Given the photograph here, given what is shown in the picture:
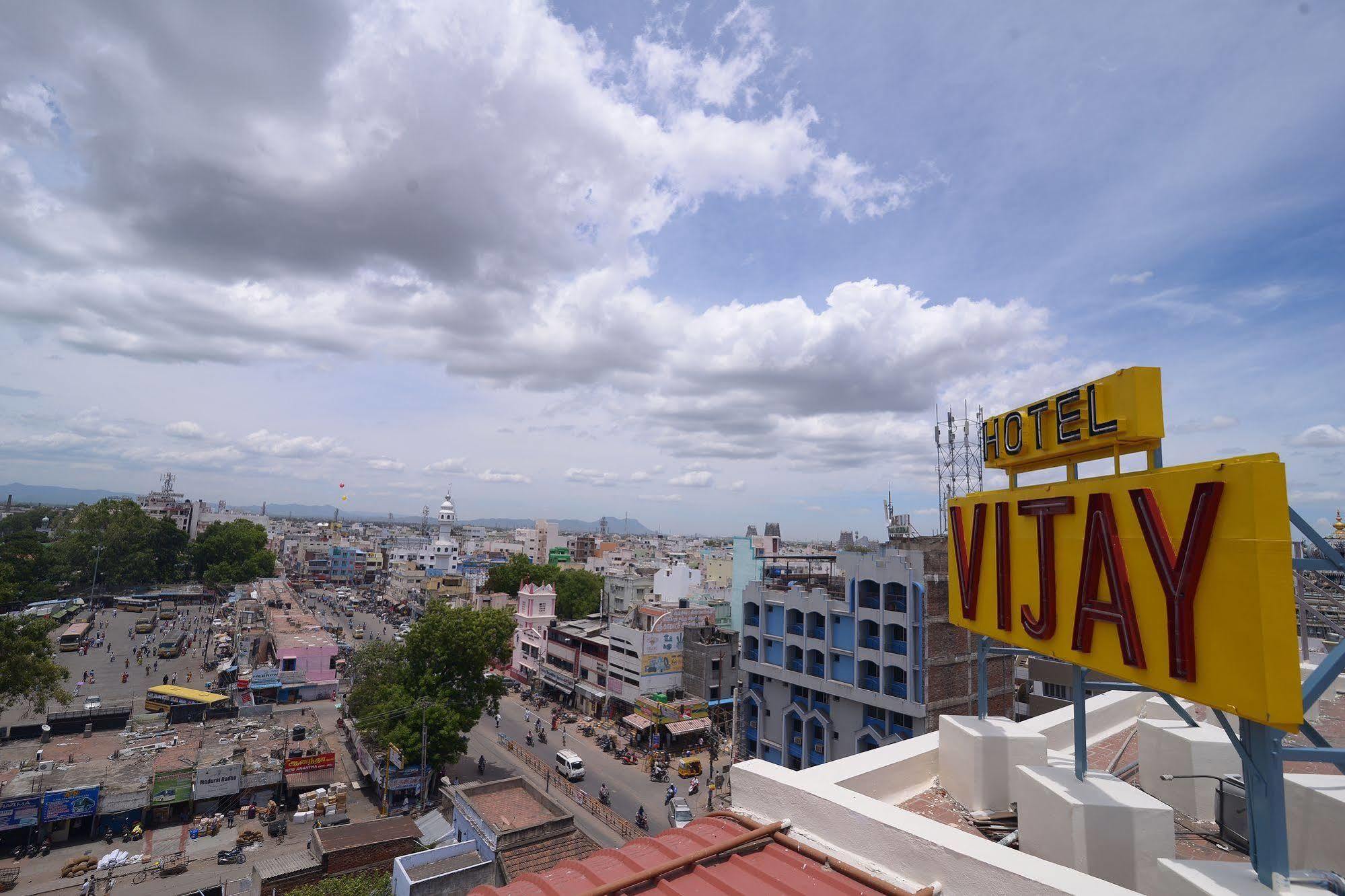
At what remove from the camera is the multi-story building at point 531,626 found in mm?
59375

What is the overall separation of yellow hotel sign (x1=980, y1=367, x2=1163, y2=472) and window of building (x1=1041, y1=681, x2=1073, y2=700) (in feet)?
109

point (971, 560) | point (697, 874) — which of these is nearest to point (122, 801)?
point (697, 874)

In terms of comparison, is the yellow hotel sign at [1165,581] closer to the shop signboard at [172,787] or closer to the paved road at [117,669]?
the shop signboard at [172,787]

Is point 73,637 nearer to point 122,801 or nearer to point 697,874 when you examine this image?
point 122,801

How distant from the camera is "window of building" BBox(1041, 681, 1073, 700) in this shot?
1340 inches

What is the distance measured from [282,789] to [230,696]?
16475 mm

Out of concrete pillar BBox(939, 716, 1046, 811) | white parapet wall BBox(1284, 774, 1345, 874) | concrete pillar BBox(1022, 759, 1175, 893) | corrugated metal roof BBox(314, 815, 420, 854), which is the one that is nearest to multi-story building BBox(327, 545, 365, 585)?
corrugated metal roof BBox(314, 815, 420, 854)

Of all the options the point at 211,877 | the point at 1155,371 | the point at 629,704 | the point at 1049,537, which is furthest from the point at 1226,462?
the point at 629,704

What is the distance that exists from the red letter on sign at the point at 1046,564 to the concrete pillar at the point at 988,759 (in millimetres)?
1498

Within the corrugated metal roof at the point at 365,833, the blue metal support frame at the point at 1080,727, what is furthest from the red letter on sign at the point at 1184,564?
the corrugated metal roof at the point at 365,833

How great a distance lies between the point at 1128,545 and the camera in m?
5.51

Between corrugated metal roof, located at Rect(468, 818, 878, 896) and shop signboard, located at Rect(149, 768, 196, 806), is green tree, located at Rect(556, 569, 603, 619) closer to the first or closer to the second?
shop signboard, located at Rect(149, 768, 196, 806)

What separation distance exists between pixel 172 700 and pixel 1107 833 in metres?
52.4

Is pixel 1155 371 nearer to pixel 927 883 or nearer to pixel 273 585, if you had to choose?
pixel 927 883
